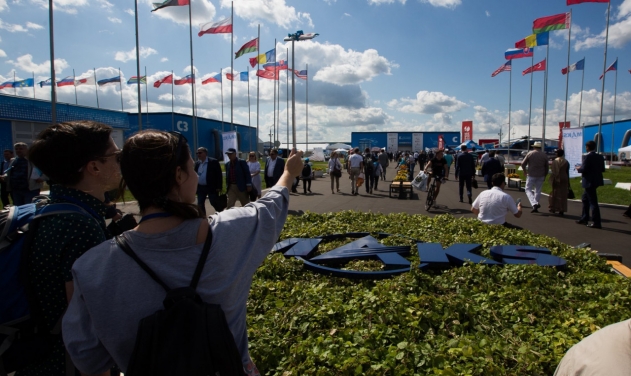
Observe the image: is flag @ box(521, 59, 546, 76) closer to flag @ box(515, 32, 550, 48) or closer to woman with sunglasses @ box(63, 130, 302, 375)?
flag @ box(515, 32, 550, 48)

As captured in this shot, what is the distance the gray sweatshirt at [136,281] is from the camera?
137 centimetres

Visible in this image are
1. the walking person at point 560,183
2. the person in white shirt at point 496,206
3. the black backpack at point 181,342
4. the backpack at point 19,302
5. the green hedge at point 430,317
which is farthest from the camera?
the walking person at point 560,183

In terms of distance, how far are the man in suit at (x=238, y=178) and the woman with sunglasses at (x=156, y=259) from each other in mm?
8551

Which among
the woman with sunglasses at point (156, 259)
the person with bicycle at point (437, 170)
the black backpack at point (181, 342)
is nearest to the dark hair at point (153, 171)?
the woman with sunglasses at point (156, 259)

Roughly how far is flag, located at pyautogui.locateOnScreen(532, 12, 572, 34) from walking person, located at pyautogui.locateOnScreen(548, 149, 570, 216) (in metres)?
12.1

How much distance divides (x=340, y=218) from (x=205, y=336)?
6938mm

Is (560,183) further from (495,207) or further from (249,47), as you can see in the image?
(249,47)

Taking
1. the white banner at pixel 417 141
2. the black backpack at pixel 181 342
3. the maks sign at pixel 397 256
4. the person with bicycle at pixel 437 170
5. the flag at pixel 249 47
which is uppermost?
the flag at pixel 249 47

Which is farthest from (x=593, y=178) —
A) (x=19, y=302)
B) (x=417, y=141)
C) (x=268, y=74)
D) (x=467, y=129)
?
(x=417, y=141)

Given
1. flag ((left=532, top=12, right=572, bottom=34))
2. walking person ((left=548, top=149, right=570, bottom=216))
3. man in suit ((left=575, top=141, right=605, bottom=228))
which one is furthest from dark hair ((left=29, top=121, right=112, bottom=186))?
flag ((left=532, top=12, right=572, bottom=34))

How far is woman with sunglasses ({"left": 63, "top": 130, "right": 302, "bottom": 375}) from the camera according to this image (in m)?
1.37

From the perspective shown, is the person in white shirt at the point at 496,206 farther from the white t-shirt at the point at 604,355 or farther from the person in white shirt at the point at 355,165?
the person in white shirt at the point at 355,165

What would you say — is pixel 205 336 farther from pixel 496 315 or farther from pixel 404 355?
pixel 496 315

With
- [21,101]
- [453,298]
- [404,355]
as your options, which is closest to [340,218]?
[453,298]
